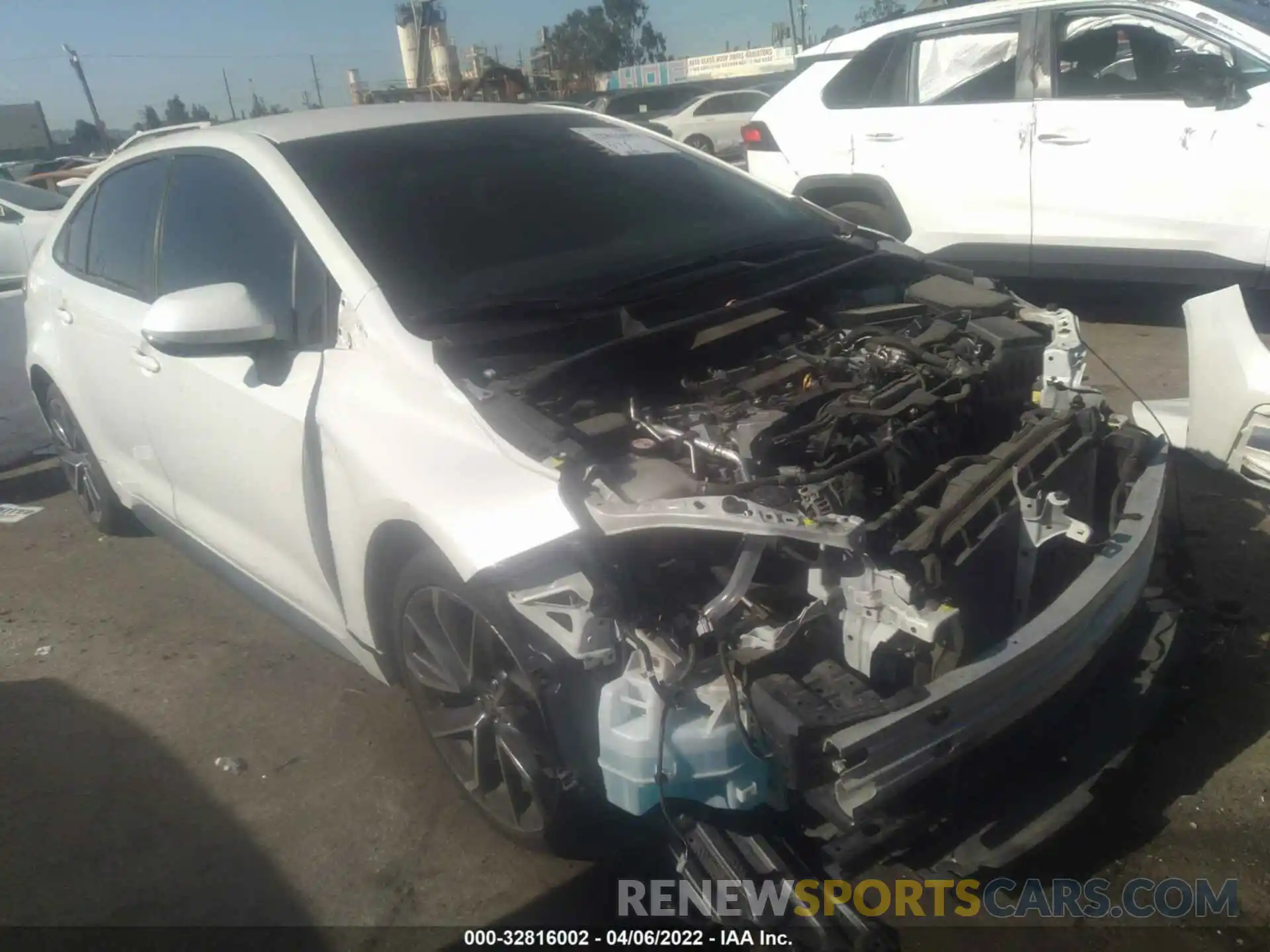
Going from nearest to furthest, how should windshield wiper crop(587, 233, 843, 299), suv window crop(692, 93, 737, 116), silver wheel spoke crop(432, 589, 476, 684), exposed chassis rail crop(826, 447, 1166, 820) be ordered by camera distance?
exposed chassis rail crop(826, 447, 1166, 820), silver wheel spoke crop(432, 589, 476, 684), windshield wiper crop(587, 233, 843, 299), suv window crop(692, 93, 737, 116)

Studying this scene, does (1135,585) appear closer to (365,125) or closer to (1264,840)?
(1264,840)

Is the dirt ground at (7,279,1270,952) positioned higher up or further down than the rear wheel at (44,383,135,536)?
further down

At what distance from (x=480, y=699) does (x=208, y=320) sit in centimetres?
125

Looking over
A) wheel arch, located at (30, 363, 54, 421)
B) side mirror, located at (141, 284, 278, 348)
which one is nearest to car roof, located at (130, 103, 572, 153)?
side mirror, located at (141, 284, 278, 348)

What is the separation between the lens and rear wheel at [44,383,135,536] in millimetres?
4344

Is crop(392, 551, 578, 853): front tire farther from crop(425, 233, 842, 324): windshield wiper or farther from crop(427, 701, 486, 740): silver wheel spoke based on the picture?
crop(425, 233, 842, 324): windshield wiper

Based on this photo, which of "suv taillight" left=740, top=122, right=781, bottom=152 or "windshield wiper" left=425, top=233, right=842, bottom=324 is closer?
"windshield wiper" left=425, top=233, right=842, bottom=324

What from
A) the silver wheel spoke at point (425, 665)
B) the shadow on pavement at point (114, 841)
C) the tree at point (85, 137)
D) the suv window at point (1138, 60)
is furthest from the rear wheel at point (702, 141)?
the tree at point (85, 137)

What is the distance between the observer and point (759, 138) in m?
6.82

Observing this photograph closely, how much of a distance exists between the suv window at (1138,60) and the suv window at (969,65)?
1.00ft

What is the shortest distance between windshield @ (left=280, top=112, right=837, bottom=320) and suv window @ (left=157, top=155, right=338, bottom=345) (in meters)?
0.17

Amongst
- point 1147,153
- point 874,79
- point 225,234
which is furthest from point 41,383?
point 1147,153

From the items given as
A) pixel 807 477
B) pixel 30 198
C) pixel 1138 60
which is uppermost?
pixel 1138 60

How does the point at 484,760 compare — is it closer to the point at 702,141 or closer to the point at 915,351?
the point at 915,351
